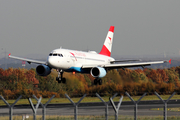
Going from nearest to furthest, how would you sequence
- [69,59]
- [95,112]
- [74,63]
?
1. [95,112]
2. [69,59]
3. [74,63]

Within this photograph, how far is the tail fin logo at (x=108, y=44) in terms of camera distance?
6725cm

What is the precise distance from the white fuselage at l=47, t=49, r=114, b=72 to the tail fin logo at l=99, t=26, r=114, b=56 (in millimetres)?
11258

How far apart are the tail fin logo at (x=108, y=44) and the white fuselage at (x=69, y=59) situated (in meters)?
11.3

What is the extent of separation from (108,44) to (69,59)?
24.3m

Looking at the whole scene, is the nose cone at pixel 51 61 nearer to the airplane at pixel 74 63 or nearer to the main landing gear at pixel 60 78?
the airplane at pixel 74 63

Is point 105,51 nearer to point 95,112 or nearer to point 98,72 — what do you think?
point 98,72

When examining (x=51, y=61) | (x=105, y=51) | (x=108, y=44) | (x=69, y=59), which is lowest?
(x=51, y=61)

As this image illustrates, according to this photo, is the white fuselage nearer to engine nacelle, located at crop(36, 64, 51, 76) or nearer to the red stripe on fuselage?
engine nacelle, located at crop(36, 64, 51, 76)

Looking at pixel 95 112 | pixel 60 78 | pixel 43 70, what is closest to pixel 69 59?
pixel 60 78

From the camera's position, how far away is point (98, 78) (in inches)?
2088


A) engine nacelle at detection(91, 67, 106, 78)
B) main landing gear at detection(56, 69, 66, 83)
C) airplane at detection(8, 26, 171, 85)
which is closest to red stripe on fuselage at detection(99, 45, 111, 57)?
airplane at detection(8, 26, 171, 85)

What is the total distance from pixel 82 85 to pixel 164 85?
12.9 m

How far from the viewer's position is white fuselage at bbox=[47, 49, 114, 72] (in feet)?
148

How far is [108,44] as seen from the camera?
70.6m
